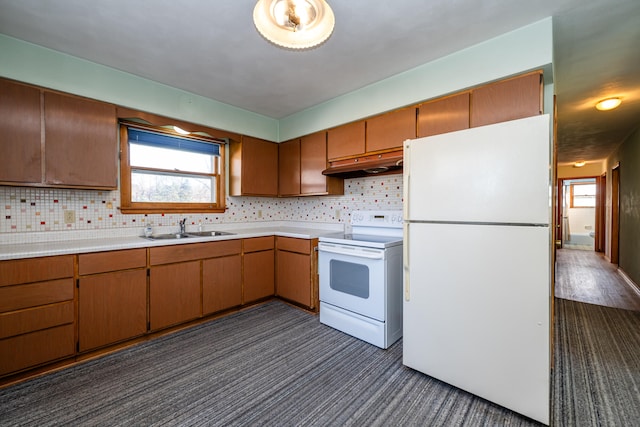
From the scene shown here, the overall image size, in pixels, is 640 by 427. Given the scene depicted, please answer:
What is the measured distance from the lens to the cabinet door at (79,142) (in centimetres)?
217

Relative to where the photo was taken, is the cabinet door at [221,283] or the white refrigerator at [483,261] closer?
the white refrigerator at [483,261]

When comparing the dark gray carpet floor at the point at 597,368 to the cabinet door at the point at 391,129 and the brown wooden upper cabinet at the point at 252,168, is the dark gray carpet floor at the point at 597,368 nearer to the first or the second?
the cabinet door at the point at 391,129

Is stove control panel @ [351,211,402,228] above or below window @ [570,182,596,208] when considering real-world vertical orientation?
below

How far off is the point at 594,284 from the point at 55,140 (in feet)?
22.5

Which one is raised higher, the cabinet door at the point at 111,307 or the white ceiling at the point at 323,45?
the white ceiling at the point at 323,45

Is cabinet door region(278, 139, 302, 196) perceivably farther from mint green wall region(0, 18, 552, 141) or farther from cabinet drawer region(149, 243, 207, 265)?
cabinet drawer region(149, 243, 207, 265)

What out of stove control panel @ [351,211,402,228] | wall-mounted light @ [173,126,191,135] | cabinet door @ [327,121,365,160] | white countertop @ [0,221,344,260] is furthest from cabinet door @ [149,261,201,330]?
cabinet door @ [327,121,365,160]

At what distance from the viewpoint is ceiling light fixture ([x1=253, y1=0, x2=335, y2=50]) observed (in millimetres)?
1329

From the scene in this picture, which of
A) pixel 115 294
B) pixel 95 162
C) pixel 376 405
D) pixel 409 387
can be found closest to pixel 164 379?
pixel 115 294

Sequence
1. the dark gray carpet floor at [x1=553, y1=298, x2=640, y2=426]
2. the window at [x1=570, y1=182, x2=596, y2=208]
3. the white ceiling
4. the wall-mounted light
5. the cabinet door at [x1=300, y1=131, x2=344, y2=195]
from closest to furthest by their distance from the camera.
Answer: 1. the dark gray carpet floor at [x1=553, y1=298, x2=640, y2=426]
2. the white ceiling
3. the wall-mounted light
4. the cabinet door at [x1=300, y1=131, x2=344, y2=195]
5. the window at [x1=570, y1=182, x2=596, y2=208]

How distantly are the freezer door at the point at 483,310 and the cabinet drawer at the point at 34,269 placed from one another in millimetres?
2460

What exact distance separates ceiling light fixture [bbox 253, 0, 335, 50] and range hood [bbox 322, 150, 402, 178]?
132cm


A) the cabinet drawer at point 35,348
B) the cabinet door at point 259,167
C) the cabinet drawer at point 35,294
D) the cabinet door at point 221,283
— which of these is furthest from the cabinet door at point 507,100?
the cabinet drawer at point 35,348

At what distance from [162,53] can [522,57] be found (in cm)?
266
